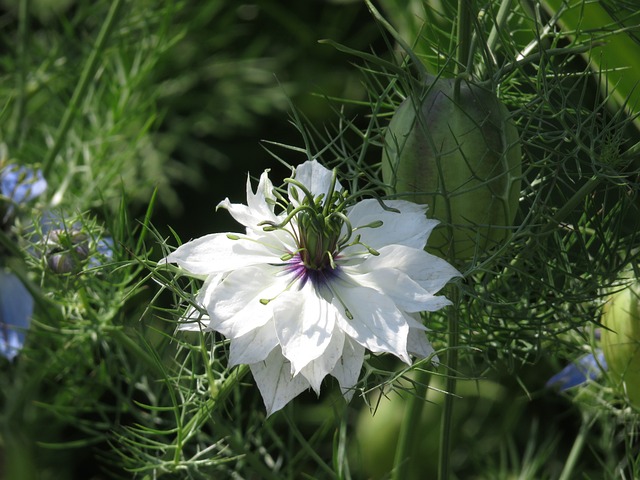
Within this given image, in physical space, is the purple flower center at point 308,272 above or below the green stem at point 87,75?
above

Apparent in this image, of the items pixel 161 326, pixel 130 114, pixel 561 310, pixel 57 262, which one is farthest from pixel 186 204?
pixel 561 310

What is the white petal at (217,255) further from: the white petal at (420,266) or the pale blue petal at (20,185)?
the pale blue petal at (20,185)

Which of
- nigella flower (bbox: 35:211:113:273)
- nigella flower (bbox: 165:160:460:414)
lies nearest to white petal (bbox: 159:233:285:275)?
nigella flower (bbox: 165:160:460:414)

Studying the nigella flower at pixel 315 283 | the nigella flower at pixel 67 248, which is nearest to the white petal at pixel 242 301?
the nigella flower at pixel 315 283

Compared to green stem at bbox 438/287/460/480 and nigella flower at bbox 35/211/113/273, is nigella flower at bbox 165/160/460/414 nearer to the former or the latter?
green stem at bbox 438/287/460/480

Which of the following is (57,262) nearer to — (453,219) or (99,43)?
(99,43)
